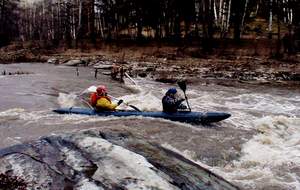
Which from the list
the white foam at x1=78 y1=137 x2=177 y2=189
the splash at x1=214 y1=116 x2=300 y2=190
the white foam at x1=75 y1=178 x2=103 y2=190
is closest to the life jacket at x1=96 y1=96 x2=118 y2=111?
the splash at x1=214 y1=116 x2=300 y2=190

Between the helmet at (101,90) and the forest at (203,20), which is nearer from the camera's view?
the helmet at (101,90)

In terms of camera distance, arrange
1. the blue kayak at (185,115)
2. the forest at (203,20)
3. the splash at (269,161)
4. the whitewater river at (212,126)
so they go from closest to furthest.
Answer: the splash at (269,161)
the whitewater river at (212,126)
the blue kayak at (185,115)
the forest at (203,20)

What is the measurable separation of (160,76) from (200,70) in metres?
2.54

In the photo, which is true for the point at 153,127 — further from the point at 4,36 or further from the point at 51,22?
the point at 51,22

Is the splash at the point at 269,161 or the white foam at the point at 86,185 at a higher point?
the white foam at the point at 86,185

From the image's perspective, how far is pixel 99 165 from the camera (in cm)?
523

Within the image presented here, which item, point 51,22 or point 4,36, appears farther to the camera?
point 51,22

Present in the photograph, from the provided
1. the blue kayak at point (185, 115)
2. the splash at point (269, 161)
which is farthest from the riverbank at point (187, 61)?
the splash at point (269, 161)

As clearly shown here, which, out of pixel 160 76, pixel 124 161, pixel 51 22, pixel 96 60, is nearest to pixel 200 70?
pixel 160 76

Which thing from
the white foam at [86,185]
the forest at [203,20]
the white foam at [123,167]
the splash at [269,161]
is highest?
the forest at [203,20]

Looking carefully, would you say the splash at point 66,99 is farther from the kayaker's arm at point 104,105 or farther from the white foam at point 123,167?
the white foam at point 123,167

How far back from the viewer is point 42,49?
42.6m

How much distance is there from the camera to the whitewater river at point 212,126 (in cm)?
838

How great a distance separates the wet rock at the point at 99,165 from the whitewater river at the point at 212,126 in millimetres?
1935
